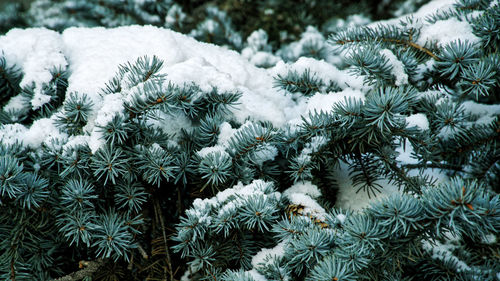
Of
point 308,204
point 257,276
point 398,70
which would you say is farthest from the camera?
point 398,70

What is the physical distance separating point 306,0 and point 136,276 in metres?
1.47

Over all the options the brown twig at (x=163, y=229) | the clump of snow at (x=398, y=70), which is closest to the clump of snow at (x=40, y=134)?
the brown twig at (x=163, y=229)

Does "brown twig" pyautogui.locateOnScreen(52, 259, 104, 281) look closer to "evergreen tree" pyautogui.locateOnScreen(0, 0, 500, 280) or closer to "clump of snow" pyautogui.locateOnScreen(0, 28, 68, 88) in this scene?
"evergreen tree" pyautogui.locateOnScreen(0, 0, 500, 280)

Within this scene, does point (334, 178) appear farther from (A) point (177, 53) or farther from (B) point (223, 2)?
(B) point (223, 2)

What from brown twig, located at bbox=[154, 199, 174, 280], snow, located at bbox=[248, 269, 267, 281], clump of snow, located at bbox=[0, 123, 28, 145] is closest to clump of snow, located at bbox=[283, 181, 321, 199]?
snow, located at bbox=[248, 269, 267, 281]

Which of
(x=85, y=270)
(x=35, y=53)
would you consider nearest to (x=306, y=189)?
(x=85, y=270)

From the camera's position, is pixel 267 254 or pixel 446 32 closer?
pixel 267 254

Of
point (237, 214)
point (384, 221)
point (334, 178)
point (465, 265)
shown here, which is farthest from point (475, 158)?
point (237, 214)

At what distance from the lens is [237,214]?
848 mm

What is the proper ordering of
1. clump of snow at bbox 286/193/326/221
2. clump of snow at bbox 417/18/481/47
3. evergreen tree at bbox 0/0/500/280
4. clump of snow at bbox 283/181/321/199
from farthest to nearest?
clump of snow at bbox 417/18/481/47 → clump of snow at bbox 283/181/321/199 → clump of snow at bbox 286/193/326/221 → evergreen tree at bbox 0/0/500/280

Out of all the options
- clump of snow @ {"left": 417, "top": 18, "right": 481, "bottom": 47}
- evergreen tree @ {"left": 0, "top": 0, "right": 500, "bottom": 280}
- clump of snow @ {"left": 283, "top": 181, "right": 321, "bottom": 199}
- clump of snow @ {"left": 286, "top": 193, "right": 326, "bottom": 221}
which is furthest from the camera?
clump of snow @ {"left": 417, "top": 18, "right": 481, "bottom": 47}

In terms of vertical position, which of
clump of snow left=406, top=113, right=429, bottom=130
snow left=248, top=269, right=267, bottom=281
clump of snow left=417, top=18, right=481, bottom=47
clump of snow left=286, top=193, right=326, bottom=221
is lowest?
snow left=248, top=269, right=267, bottom=281

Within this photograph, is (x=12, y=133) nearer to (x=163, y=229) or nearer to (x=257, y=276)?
(x=163, y=229)

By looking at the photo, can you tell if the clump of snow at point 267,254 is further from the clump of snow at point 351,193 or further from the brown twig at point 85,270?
the brown twig at point 85,270
